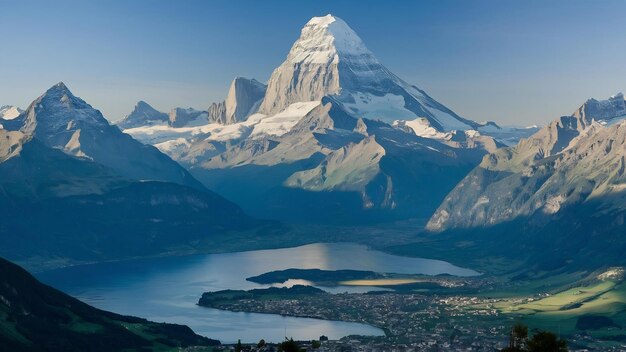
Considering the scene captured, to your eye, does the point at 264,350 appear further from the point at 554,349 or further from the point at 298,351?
the point at 554,349

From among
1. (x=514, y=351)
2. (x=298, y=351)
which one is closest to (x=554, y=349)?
(x=514, y=351)

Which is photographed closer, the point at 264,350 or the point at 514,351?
the point at 514,351

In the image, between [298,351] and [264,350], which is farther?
[264,350]

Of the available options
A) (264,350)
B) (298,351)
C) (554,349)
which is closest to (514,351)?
Result: (554,349)

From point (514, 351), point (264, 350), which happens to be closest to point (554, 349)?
point (514, 351)

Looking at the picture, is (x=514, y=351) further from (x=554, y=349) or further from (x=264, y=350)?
(x=264, y=350)

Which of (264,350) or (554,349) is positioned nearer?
(554,349)
